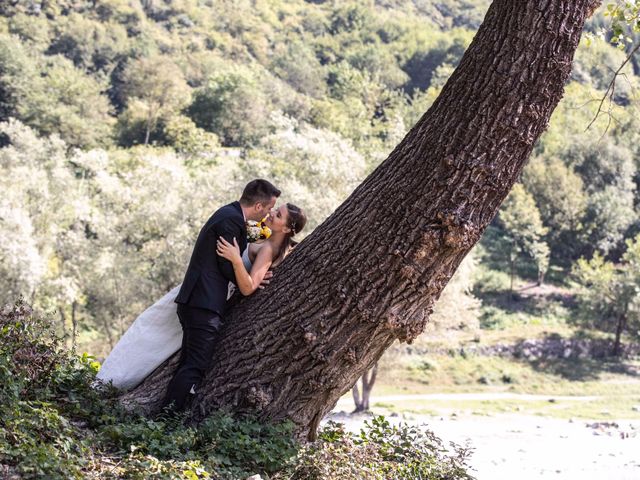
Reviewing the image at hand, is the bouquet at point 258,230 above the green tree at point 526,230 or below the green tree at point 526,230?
above

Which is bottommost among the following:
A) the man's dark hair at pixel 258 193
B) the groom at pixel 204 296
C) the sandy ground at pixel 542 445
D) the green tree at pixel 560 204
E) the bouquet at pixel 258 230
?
the sandy ground at pixel 542 445

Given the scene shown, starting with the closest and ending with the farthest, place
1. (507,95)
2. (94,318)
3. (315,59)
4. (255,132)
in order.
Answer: (507,95), (94,318), (255,132), (315,59)

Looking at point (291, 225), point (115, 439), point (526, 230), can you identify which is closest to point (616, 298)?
point (526, 230)

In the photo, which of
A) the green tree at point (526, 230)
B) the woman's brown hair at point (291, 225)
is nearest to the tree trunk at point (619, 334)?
the green tree at point (526, 230)

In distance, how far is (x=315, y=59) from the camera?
114m

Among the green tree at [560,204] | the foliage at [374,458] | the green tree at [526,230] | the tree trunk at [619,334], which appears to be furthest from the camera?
the green tree at [560,204]

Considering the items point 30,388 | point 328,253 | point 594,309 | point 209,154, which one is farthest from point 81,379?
point 209,154

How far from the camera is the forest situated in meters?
31.0

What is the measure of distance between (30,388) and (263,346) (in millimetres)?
1539

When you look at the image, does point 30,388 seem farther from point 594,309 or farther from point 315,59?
point 315,59

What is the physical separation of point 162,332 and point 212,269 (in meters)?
0.70

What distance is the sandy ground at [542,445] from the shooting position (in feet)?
48.0

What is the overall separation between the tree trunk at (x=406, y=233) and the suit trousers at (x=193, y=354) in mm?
81

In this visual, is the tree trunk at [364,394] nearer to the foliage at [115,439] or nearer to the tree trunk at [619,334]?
the tree trunk at [619,334]
